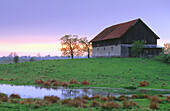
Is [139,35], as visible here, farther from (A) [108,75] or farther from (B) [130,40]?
(A) [108,75]

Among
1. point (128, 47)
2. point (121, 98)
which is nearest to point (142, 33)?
point (128, 47)

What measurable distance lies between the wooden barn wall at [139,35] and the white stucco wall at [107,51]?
2.96 meters

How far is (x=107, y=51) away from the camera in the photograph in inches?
2785

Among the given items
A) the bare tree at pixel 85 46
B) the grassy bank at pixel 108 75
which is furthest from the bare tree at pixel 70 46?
the grassy bank at pixel 108 75

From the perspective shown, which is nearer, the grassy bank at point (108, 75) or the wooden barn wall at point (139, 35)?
the grassy bank at point (108, 75)

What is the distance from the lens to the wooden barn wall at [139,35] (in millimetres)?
65375

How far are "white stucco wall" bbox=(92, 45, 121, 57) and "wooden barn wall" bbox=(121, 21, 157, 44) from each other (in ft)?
9.69

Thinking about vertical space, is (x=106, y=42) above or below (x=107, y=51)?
above

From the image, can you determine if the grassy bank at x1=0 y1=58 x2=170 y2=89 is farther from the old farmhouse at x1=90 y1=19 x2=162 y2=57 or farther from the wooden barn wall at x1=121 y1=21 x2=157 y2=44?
the wooden barn wall at x1=121 y1=21 x2=157 y2=44

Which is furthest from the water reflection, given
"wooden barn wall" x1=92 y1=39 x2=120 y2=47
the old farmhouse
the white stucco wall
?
"wooden barn wall" x1=92 y1=39 x2=120 y2=47

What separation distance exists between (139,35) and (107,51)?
1140 centimetres

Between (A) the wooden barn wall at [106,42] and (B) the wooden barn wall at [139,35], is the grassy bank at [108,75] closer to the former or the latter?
(B) the wooden barn wall at [139,35]

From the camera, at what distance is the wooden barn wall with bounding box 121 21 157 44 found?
6538 cm

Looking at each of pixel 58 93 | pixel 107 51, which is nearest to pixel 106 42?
pixel 107 51
